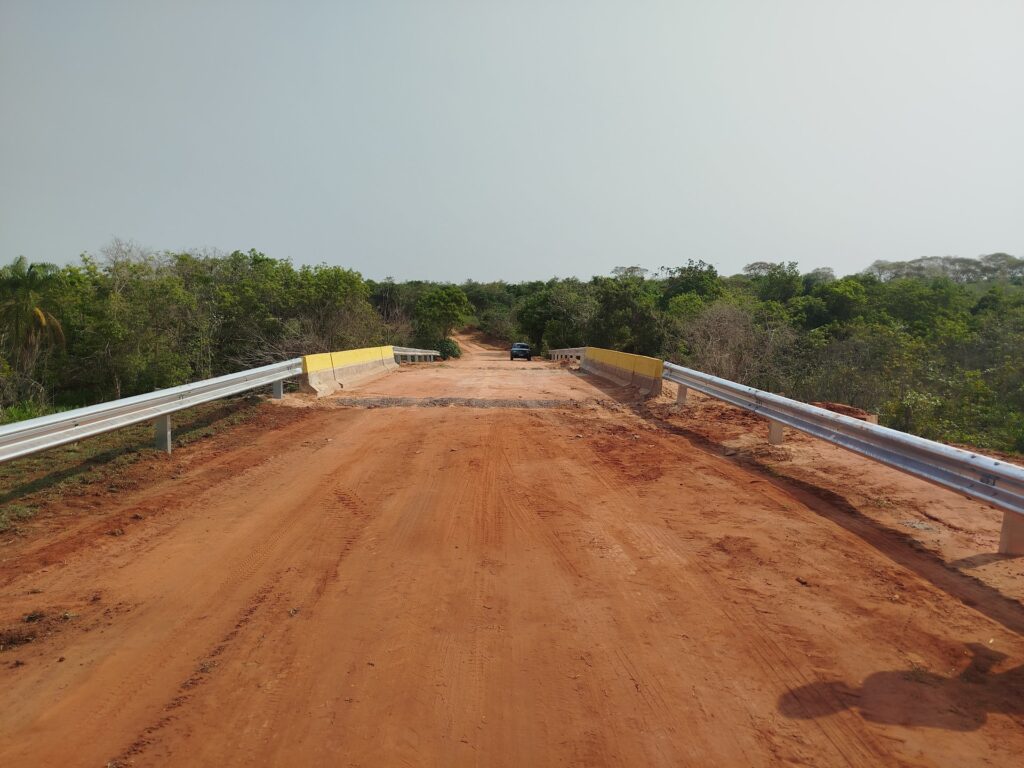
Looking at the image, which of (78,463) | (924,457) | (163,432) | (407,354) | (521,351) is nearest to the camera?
(924,457)

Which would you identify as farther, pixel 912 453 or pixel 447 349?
pixel 447 349

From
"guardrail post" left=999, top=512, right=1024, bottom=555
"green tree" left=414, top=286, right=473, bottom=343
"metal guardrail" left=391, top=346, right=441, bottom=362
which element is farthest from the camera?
"green tree" left=414, top=286, right=473, bottom=343

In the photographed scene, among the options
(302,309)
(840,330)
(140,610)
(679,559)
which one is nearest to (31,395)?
(302,309)

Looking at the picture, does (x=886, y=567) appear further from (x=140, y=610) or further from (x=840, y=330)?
(x=840, y=330)

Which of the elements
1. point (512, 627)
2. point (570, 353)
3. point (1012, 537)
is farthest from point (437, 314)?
point (512, 627)

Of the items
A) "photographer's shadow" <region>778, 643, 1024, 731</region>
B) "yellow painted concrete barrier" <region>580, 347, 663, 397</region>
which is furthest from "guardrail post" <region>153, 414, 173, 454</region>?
"yellow painted concrete barrier" <region>580, 347, 663, 397</region>

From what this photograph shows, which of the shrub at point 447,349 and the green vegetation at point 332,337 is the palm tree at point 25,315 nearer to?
the green vegetation at point 332,337

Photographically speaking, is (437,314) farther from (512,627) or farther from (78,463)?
(512,627)

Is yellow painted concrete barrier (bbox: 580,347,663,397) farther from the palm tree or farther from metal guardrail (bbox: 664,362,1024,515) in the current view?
the palm tree
